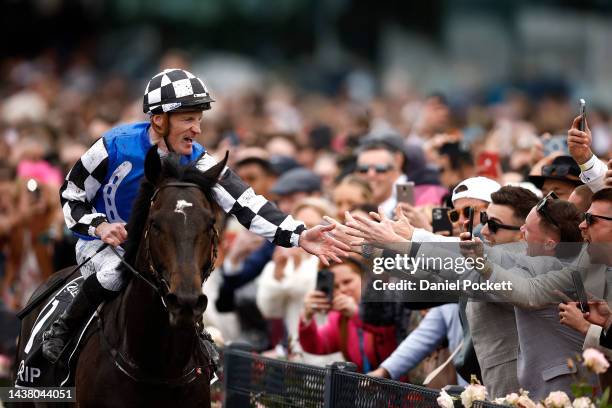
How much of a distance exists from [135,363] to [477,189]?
2.41 meters

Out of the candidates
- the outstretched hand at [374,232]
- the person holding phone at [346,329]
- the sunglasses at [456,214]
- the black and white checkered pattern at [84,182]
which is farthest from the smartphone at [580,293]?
the person holding phone at [346,329]

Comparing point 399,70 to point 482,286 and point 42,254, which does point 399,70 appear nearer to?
point 42,254

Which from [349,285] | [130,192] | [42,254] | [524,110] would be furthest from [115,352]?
[524,110]

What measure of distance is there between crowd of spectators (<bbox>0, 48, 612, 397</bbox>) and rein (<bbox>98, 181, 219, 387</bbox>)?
878mm

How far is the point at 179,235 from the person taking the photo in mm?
6652

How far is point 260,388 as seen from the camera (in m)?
9.06

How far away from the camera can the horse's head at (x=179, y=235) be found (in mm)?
6484

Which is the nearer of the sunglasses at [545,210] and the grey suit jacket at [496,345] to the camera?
the sunglasses at [545,210]

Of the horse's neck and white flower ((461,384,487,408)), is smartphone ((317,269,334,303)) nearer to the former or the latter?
the horse's neck

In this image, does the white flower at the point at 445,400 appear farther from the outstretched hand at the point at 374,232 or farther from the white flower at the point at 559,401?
the outstretched hand at the point at 374,232

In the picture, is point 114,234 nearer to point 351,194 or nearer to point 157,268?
point 157,268

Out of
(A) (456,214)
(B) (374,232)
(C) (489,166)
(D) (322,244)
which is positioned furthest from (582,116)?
(C) (489,166)

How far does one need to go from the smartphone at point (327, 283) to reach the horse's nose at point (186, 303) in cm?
294

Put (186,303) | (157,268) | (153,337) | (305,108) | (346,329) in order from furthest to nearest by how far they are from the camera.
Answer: (305,108) < (346,329) < (153,337) < (157,268) < (186,303)
